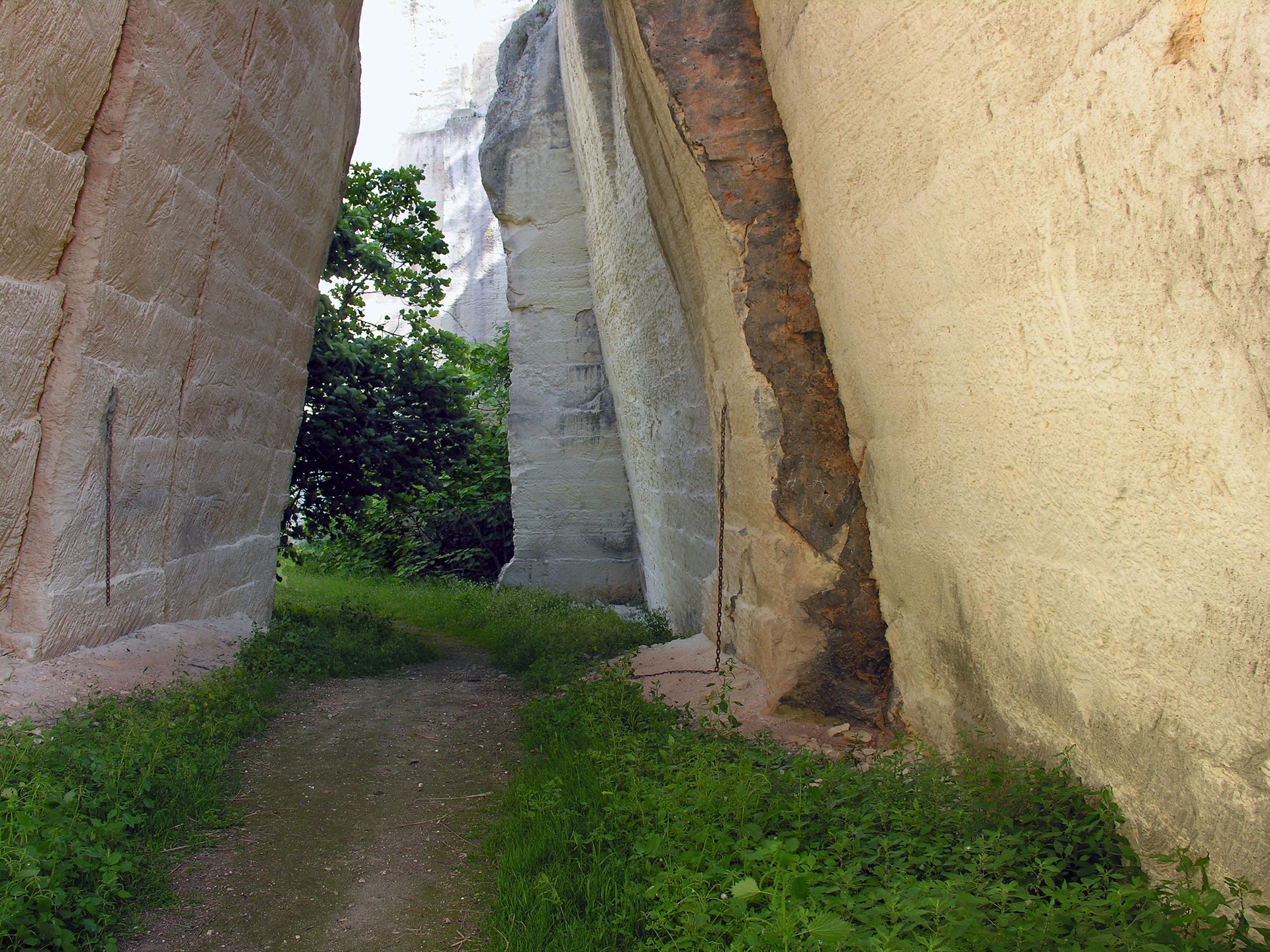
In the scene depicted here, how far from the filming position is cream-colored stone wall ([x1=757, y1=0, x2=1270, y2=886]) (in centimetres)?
169

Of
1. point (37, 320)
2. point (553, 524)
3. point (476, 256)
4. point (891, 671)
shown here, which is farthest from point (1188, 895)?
point (476, 256)

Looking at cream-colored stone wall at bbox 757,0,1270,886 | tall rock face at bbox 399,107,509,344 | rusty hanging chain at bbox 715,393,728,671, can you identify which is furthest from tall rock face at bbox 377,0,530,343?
cream-colored stone wall at bbox 757,0,1270,886

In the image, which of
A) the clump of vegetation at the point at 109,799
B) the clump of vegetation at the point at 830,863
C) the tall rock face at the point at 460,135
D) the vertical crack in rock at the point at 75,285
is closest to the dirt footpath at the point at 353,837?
the clump of vegetation at the point at 109,799

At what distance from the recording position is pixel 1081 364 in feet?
6.81

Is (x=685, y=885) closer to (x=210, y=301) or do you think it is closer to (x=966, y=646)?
(x=966, y=646)

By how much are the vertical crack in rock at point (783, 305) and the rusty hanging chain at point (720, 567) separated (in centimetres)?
67

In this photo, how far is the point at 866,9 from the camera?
2.80 metres

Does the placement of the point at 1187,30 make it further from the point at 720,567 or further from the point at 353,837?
the point at 720,567

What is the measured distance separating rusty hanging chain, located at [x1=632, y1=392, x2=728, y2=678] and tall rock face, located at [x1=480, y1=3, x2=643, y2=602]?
4788 millimetres

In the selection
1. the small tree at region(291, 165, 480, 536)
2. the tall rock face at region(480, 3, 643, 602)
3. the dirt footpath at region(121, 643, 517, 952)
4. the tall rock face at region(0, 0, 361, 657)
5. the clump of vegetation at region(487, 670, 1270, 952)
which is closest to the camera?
the clump of vegetation at region(487, 670, 1270, 952)

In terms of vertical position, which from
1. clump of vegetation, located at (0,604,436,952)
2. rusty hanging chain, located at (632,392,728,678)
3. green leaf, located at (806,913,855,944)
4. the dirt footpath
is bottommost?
the dirt footpath

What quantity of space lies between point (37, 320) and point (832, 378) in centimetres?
316

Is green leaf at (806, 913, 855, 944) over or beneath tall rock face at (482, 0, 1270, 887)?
beneath

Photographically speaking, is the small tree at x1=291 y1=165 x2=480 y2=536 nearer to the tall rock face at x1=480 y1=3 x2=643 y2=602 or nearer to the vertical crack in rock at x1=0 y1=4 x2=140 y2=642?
the tall rock face at x1=480 y1=3 x2=643 y2=602
